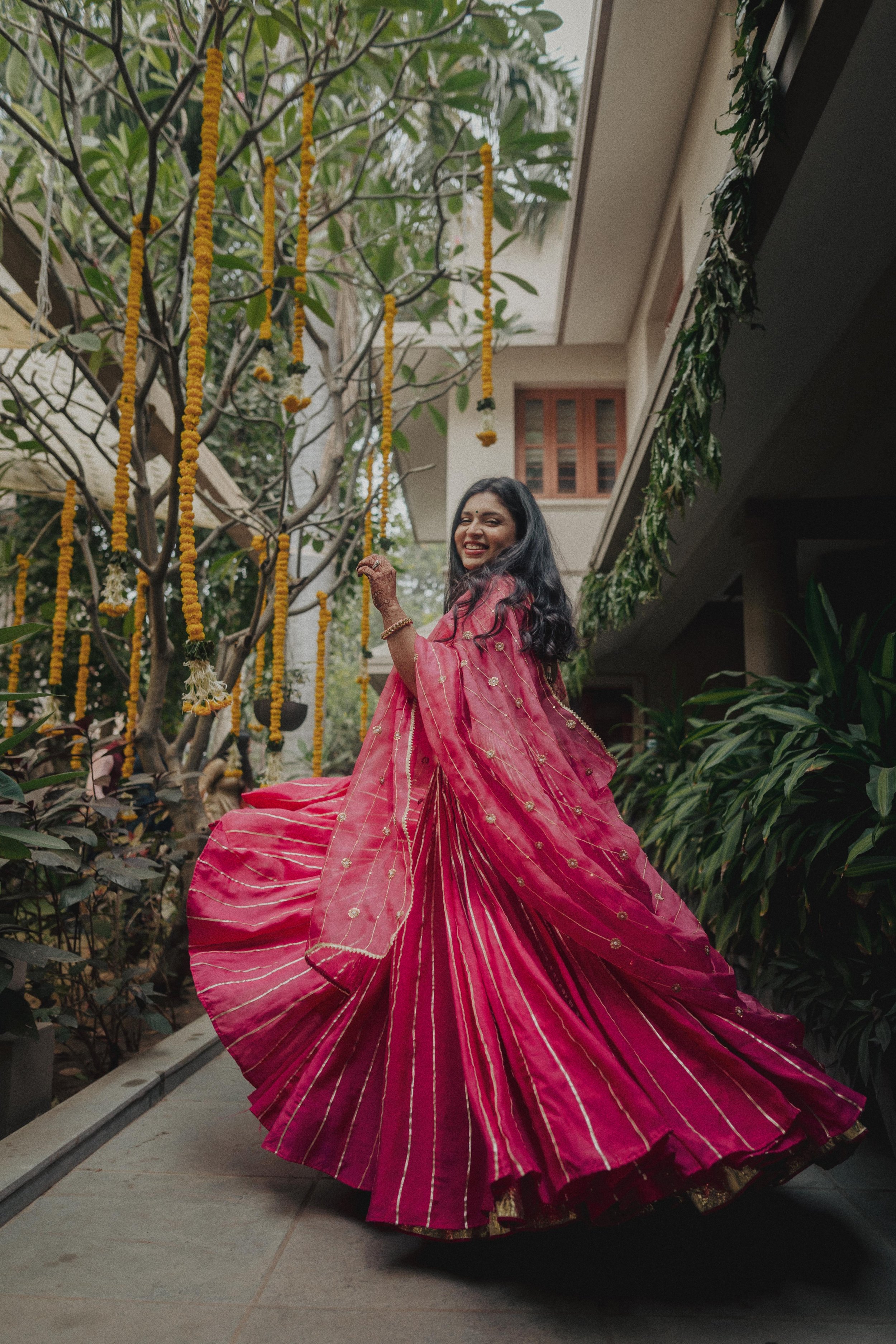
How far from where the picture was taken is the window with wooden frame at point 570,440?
32.9 ft

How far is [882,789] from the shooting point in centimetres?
229

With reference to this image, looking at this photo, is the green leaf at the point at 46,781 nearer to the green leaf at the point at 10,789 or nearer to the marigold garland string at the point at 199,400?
the green leaf at the point at 10,789

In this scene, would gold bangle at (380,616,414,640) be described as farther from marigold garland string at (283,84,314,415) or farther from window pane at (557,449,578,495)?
window pane at (557,449,578,495)

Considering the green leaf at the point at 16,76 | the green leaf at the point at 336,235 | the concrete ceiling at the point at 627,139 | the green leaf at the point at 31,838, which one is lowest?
the green leaf at the point at 31,838

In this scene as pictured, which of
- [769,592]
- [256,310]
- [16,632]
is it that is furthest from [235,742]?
[769,592]

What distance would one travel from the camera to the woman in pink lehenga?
1686 mm

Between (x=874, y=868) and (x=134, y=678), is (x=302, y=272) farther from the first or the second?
(x=874, y=868)

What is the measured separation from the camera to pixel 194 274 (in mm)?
2270

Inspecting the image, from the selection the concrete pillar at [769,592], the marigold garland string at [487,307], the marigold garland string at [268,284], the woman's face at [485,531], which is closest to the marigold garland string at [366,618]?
the marigold garland string at [487,307]

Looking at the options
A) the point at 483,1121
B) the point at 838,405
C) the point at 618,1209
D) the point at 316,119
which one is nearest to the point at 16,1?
the point at 316,119

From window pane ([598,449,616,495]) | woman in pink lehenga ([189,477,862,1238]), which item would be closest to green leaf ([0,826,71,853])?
woman in pink lehenga ([189,477,862,1238])

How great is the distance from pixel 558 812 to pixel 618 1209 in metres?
0.75

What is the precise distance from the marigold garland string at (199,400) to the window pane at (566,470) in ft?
25.9

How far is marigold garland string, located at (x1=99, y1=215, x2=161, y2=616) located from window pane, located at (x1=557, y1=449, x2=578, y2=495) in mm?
7694
